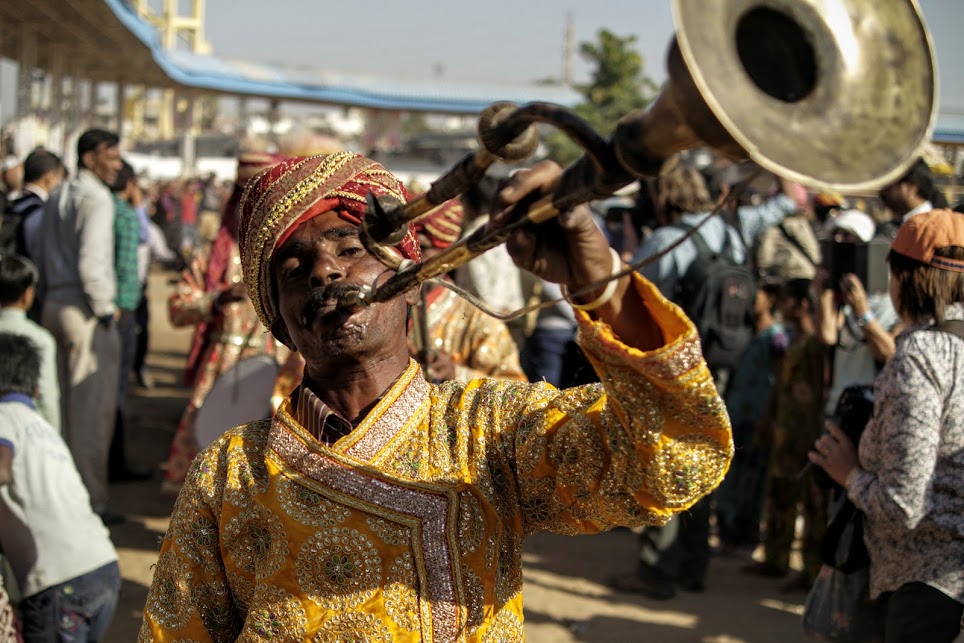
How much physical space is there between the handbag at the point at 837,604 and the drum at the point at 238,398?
2.21 m

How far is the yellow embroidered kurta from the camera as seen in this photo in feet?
5.87

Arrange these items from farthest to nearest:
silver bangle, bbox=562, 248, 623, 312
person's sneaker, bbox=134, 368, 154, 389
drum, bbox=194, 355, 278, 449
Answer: person's sneaker, bbox=134, 368, 154, 389 < drum, bbox=194, 355, 278, 449 < silver bangle, bbox=562, 248, 623, 312

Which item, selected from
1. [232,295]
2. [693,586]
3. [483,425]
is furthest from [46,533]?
[693,586]

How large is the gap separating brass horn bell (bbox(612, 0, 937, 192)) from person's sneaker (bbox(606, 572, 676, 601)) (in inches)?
194

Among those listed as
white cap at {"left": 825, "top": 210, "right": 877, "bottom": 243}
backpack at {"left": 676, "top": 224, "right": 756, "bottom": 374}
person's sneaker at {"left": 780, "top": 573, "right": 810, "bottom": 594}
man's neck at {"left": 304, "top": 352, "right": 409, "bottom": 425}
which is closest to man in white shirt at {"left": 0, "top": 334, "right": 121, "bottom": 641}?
man's neck at {"left": 304, "top": 352, "right": 409, "bottom": 425}

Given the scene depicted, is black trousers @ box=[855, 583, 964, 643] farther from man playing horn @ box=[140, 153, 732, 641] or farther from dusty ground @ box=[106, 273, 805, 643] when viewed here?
dusty ground @ box=[106, 273, 805, 643]

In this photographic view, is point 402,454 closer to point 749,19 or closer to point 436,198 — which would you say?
point 436,198

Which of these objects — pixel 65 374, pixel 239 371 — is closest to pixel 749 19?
pixel 239 371

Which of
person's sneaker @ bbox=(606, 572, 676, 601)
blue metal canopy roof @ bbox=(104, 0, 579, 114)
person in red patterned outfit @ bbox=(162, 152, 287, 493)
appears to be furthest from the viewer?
blue metal canopy roof @ bbox=(104, 0, 579, 114)

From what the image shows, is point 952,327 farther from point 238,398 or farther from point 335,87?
point 335,87

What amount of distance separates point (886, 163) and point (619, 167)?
0.30 meters

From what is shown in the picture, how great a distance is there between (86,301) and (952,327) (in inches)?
210

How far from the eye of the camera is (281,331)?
2191 millimetres

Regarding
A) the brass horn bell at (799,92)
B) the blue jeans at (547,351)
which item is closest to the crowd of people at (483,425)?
the brass horn bell at (799,92)
